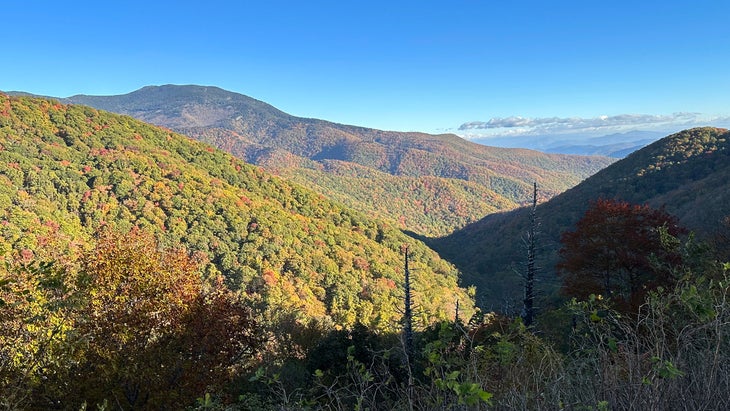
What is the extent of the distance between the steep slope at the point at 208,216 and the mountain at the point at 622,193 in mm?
10516

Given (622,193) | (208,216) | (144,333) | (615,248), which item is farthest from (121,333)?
(622,193)

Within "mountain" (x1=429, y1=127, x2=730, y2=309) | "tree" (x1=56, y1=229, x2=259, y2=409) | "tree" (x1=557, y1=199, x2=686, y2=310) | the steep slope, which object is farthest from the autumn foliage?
"mountain" (x1=429, y1=127, x2=730, y2=309)

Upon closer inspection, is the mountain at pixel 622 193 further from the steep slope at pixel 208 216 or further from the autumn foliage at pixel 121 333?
the autumn foliage at pixel 121 333

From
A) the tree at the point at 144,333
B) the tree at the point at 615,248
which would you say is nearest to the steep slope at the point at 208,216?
the tree at the point at 615,248

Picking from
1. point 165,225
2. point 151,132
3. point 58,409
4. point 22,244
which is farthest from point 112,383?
point 151,132

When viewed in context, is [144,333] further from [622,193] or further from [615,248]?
[622,193]

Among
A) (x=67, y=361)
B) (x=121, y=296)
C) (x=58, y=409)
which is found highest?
(x=121, y=296)

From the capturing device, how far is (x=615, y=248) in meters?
16.3

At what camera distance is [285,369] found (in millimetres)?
18844

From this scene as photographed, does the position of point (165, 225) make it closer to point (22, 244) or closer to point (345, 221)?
point (22, 244)

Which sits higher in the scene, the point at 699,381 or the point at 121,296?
the point at 699,381

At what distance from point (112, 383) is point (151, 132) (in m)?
128

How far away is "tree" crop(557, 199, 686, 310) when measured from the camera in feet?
52.2

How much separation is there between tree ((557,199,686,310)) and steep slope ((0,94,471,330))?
112 ft
